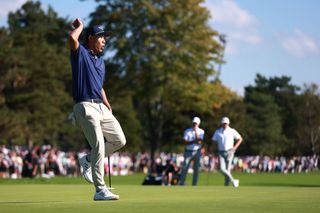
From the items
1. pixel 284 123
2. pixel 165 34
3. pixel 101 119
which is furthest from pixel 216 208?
pixel 284 123

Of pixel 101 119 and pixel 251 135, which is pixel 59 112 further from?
pixel 101 119

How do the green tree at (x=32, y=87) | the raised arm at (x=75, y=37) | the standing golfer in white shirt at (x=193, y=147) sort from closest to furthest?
the raised arm at (x=75, y=37) < the standing golfer in white shirt at (x=193, y=147) < the green tree at (x=32, y=87)

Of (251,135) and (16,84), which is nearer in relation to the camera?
(16,84)

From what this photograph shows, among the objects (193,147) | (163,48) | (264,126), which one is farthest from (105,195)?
(264,126)

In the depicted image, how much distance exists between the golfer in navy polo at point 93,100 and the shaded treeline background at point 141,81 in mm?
49234

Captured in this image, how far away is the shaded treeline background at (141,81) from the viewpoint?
62219 millimetres

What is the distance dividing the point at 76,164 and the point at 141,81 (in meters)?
10.1

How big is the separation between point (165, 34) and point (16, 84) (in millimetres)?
18141

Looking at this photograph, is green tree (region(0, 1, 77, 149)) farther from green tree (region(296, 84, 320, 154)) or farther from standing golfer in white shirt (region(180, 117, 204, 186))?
standing golfer in white shirt (region(180, 117, 204, 186))

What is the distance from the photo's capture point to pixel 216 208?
32.0 feet

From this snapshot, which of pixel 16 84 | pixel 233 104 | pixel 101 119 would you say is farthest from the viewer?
pixel 233 104

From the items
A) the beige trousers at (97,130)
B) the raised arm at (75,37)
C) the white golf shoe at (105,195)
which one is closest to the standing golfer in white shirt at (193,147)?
the beige trousers at (97,130)

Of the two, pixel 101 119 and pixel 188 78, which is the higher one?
pixel 188 78

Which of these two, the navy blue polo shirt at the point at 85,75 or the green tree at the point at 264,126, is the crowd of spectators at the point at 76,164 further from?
the navy blue polo shirt at the point at 85,75
